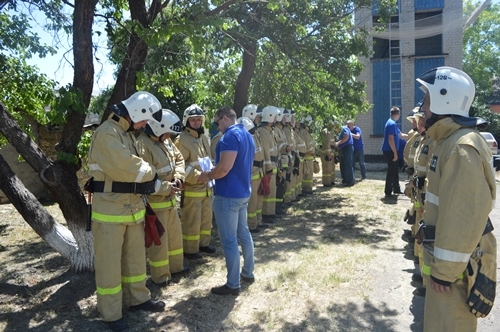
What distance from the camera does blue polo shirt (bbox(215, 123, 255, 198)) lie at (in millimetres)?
4742

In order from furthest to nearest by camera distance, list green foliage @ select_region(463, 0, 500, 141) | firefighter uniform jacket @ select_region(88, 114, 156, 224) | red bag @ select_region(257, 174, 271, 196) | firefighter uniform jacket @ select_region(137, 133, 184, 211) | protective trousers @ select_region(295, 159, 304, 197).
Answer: green foliage @ select_region(463, 0, 500, 141), protective trousers @ select_region(295, 159, 304, 197), red bag @ select_region(257, 174, 271, 196), firefighter uniform jacket @ select_region(137, 133, 184, 211), firefighter uniform jacket @ select_region(88, 114, 156, 224)

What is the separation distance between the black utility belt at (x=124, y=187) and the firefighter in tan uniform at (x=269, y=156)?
3.77 meters

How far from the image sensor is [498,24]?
124ft

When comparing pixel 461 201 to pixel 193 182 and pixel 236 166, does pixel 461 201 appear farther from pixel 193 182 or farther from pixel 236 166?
pixel 193 182

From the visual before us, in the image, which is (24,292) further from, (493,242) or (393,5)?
(393,5)

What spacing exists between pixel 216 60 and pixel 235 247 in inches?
235

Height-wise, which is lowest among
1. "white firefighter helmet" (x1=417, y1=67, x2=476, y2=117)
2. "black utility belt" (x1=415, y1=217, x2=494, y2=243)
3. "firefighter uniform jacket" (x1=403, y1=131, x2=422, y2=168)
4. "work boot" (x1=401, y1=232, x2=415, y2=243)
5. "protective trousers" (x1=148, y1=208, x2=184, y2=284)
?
"work boot" (x1=401, y1=232, x2=415, y2=243)

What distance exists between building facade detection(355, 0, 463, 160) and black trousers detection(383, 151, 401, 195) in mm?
8037

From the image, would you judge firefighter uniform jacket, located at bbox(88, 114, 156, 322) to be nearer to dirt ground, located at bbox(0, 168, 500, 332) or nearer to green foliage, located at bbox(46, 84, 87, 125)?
dirt ground, located at bbox(0, 168, 500, 332)

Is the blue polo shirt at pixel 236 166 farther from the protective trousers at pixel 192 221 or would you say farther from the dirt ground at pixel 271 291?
the protective trousers at pixel 192 221

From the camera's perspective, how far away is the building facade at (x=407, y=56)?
18.4 meters

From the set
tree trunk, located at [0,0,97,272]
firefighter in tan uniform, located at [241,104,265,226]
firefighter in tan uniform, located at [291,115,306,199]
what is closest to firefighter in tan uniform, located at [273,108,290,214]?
firefighter in tan uniform, located at [241,104,265,226]

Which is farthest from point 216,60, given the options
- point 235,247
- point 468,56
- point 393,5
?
point 468,56

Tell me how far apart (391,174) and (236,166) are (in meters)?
7.02
